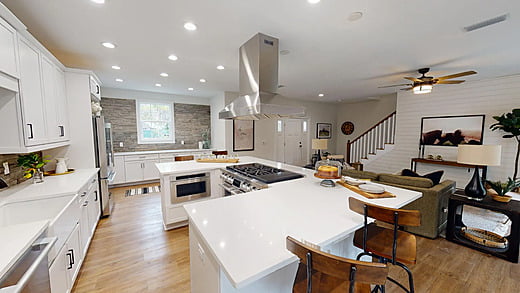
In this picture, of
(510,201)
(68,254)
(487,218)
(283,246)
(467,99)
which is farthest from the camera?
(467,99)

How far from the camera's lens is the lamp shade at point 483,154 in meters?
2.46

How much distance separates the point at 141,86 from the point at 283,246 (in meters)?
5.42

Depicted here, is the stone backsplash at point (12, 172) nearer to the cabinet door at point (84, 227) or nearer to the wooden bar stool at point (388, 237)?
the cabinet door at point (84, 227)

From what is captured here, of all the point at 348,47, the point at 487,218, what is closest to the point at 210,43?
the point at 348,47

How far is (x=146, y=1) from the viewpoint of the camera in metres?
1.74

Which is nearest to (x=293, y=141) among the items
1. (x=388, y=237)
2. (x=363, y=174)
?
(x=363, y=174)

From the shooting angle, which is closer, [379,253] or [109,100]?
[379,253]

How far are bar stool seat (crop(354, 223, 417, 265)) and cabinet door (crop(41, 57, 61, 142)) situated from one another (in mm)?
3409

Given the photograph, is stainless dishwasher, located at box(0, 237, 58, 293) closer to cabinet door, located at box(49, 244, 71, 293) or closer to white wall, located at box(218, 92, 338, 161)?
cabinet door, located at box(49, 244, 71, 293)

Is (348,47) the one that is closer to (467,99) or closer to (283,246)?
(283,246)

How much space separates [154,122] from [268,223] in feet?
18.7

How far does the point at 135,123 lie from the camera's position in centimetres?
565

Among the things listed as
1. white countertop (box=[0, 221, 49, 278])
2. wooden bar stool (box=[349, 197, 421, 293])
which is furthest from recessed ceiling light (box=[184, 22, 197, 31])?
wooden bar stool (box=[349, 197, 421, 293])

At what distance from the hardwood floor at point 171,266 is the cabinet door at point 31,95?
57.8 inches
